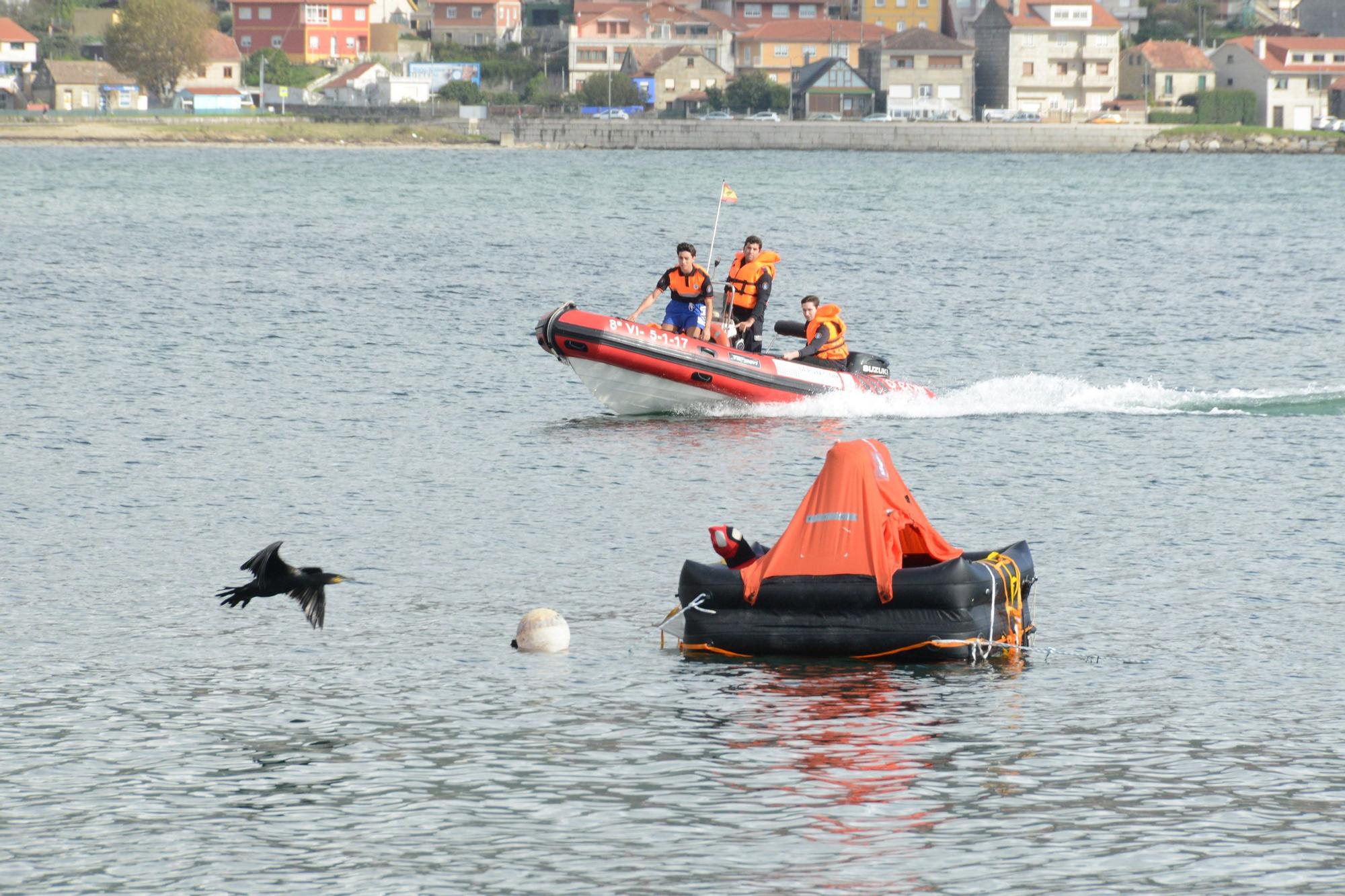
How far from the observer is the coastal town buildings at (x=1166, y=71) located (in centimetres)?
12775

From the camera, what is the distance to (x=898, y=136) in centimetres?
11688

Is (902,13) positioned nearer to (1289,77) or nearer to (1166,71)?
(1166,71)

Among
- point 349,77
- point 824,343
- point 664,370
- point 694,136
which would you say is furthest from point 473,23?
point 664,370

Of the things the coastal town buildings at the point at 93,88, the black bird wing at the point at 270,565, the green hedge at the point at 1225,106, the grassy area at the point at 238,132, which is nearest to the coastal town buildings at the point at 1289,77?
the green hedge at the point at 1225,106

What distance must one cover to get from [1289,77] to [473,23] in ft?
233

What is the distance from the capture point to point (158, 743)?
934 cm

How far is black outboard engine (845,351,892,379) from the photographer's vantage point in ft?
70.0

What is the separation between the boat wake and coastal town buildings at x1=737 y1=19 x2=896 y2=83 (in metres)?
112

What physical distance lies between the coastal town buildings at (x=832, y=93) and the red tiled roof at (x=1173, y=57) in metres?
20.2

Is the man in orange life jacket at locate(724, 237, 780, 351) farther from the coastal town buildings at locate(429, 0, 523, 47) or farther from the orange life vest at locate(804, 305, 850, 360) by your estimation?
the coastal town buildings at locate(429, 0, 523, 47)

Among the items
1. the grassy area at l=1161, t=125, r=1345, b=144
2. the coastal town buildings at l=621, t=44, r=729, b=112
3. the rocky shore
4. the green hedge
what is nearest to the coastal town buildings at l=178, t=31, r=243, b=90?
the coastal town buildings at l=621, t=44, r=729, b=112

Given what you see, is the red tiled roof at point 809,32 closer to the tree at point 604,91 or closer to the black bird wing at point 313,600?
the tree at point 604,91

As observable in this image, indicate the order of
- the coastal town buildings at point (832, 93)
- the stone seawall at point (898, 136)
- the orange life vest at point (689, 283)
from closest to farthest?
the orange life vest at point (689, 283) < the stone seawall at point (898, 136) < the coastal town buildings at point (832, 93)

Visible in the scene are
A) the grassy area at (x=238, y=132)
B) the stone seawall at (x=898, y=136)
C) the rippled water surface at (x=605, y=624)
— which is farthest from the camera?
the stone seawall at (x=898, y=136)
